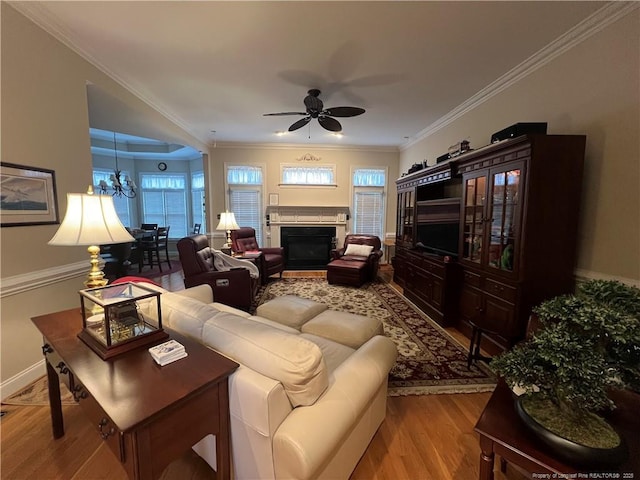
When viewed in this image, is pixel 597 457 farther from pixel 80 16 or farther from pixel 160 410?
pixel 80 16

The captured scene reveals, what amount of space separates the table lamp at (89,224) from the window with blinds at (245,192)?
4.91 meters

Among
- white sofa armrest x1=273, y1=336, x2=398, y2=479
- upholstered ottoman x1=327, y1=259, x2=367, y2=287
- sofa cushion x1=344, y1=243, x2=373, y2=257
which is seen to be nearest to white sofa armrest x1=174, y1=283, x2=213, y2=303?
white sofa armrest x1=273, y1=336, x2=398, y2=479

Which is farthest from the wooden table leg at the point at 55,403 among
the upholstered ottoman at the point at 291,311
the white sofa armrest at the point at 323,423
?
the white sofa armrest at the point at 323,423

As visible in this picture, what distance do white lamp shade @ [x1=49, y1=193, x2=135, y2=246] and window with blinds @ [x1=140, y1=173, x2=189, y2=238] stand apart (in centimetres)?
704

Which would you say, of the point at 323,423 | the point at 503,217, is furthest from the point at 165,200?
the point at 323,423

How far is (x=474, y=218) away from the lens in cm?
305

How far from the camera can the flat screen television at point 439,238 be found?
3494 millimetres

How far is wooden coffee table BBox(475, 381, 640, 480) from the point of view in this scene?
906mm

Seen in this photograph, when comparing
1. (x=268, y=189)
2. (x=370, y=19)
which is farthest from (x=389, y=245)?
(x=370, y=19)

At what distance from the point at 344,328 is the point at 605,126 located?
2.59 meters

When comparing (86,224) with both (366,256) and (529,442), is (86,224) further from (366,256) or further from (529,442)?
(366,256)

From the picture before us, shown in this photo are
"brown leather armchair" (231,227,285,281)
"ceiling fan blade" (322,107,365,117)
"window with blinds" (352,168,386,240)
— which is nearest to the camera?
"ceiling fan blade" (322,107,365,117)

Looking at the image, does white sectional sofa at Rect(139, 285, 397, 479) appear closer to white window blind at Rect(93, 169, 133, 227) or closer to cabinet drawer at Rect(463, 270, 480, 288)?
cabinet drawer at Rect(463, 270, 480, 288)

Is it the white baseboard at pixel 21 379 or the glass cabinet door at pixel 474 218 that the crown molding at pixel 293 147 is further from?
the white baseboard at pixel 21 379
